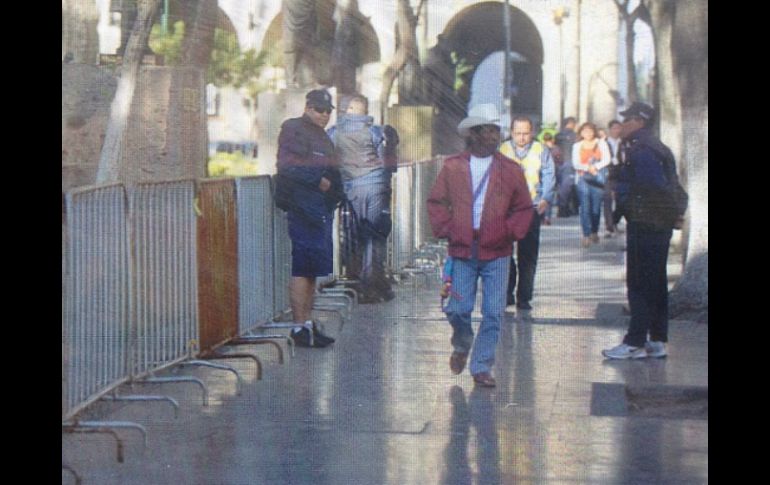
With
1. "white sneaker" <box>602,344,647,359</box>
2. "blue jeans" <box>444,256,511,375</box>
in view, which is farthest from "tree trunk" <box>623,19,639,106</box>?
"white sneaker" <box>602,344,647,359</box>

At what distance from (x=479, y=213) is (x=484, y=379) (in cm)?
74

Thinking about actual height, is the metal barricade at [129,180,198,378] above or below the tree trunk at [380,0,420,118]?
below

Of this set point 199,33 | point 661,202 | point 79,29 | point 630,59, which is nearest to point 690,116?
point 661,202

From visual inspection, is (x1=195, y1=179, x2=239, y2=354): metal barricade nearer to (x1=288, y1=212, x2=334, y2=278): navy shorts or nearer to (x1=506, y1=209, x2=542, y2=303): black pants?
(x1=288, y1=212, x2=334, y2=278): navy shorts

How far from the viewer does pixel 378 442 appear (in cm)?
541

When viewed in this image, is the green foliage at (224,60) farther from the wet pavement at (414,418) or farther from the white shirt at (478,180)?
the wet pavement at (414,418)

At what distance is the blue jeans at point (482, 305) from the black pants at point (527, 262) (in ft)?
4.16

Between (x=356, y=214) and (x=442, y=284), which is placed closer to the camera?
(x=442, y=284)

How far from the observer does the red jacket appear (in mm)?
6418

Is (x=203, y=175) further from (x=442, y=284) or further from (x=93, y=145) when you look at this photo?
(x=442, y=284)

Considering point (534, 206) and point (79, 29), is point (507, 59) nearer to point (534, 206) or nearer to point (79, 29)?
point (79, 29)

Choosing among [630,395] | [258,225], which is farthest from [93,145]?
[630,395]
